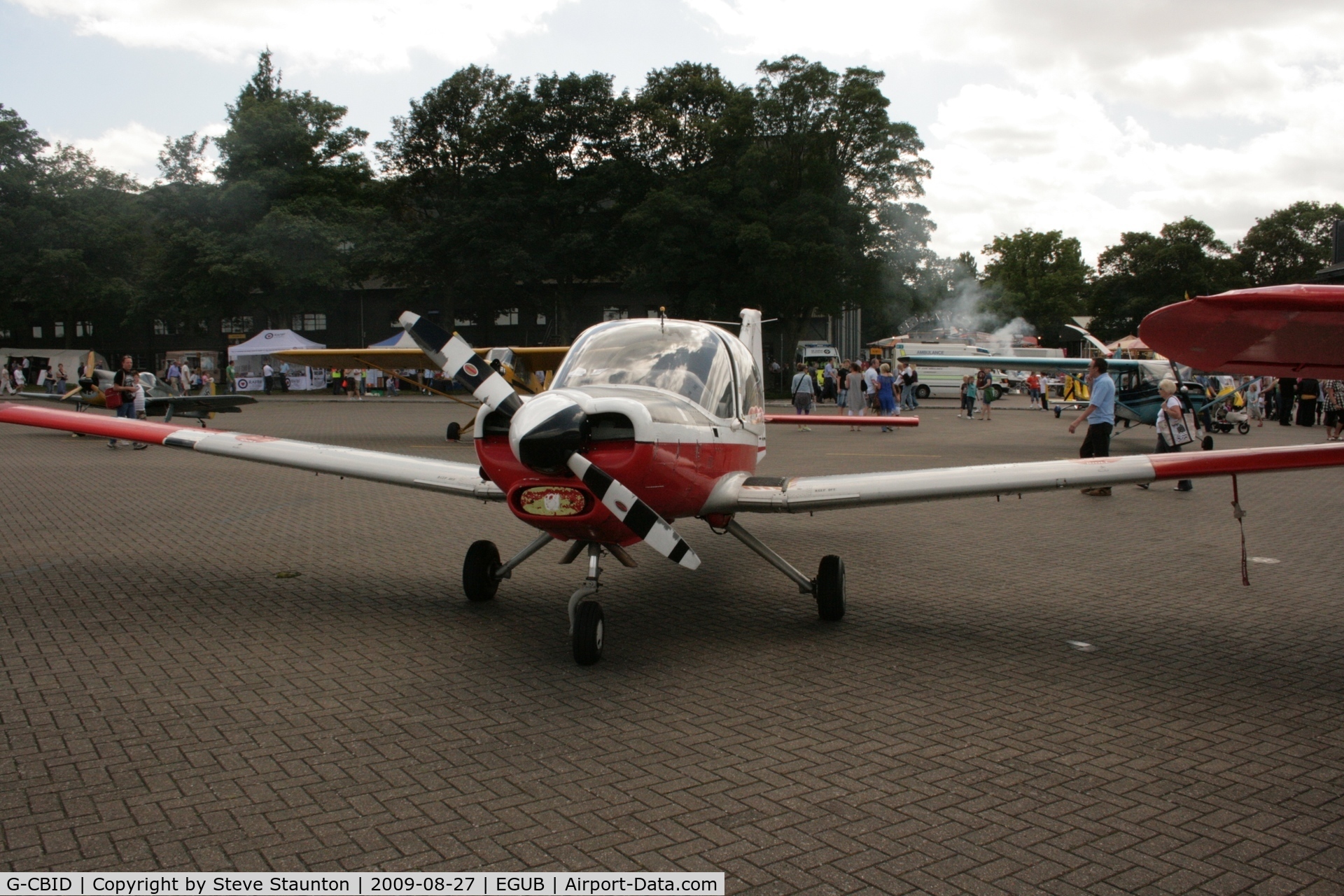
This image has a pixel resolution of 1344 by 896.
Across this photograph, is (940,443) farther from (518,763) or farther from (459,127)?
(459,127)

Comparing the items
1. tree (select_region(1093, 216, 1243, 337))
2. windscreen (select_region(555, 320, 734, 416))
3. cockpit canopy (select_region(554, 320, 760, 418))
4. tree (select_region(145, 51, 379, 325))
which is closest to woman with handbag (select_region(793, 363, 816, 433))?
cockpit canopy (select_region(554, 320, 760, 418))

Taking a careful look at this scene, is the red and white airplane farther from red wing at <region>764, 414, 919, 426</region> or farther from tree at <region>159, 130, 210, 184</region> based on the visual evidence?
tree at <region>159, 130, 210, 184</region>

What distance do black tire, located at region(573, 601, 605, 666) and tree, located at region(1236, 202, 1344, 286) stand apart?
89633mm

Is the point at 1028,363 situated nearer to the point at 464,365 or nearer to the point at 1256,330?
the point at 1256,330

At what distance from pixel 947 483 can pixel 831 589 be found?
1084 mm

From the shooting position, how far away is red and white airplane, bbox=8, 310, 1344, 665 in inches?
197

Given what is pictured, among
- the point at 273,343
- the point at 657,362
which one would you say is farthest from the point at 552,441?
the point at 273,343

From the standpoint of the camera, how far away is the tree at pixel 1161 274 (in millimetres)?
80625

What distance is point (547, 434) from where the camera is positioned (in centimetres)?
476

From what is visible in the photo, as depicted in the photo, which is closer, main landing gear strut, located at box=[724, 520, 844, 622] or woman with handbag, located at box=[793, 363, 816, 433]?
main landing gear strut, located at box=[724, 520, 844, 622]

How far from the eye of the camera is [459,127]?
5784 cm

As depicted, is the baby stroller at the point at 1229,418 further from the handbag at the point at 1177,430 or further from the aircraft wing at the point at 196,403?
the aircraft wing at the point at 196,403

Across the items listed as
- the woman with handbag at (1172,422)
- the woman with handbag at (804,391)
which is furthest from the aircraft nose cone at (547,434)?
the woman with handbag at (804,391)

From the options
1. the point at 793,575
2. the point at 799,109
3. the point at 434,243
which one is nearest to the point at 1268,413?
the point at 799,109
